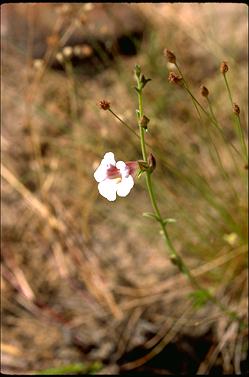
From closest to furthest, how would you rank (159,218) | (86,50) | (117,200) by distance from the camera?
(159,218) < (86,50) < (117,200)

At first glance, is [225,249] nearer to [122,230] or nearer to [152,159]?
[122,230]

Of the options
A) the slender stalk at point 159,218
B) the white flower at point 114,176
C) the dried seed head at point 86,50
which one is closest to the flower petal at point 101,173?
the white flower at point 114,176

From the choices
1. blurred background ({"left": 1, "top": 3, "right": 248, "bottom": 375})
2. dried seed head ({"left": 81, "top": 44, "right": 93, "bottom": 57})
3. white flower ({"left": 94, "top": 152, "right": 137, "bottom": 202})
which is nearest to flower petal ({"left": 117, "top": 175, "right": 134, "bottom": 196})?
white flower ({"left": 94, "top": 152, "right": 137, "bottom": 202})

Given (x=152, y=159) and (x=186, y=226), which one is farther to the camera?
(x=186, y=226)

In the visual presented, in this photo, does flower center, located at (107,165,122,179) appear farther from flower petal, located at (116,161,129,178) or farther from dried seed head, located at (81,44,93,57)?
dried seed head, located at (81,44,93,57)

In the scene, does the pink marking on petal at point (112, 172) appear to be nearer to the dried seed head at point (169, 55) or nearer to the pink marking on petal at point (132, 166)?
the pink marking on petal at point (132, 166)

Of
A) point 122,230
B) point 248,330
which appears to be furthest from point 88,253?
point 248,330

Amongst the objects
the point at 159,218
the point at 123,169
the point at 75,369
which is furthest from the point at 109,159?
the point at 75,369

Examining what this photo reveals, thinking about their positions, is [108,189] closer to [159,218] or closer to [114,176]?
[114,176]
